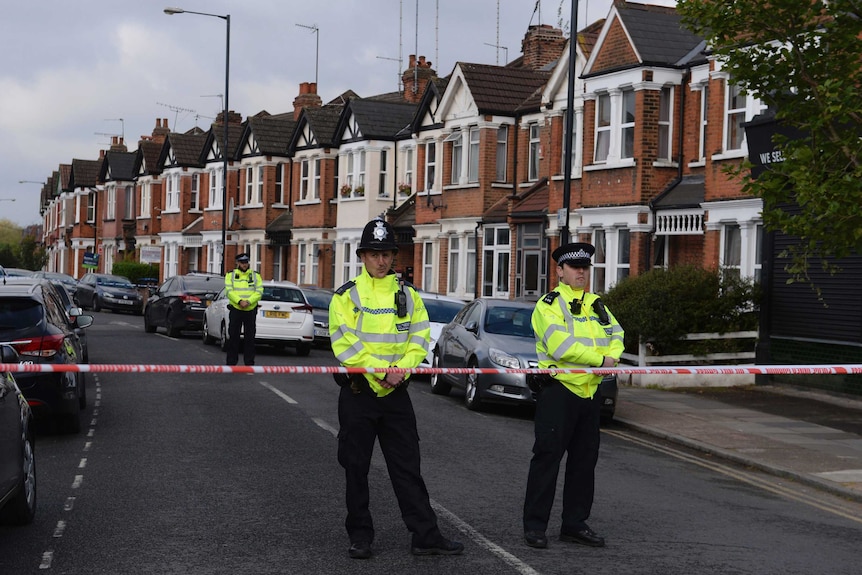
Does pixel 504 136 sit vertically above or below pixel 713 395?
above

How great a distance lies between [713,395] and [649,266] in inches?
351

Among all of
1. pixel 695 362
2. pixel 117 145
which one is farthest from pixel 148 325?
pixel 117 145

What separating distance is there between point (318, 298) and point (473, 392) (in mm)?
13580

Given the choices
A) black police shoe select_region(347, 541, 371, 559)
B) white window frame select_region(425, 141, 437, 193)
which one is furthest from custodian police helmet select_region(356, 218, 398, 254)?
white window frame select_region(425, 141, 437, 193)

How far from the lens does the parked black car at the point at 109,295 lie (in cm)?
4647

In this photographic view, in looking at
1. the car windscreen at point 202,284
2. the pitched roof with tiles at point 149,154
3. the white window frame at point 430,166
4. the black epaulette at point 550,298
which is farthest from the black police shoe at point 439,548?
the pitched roof with tiles at point 149,154

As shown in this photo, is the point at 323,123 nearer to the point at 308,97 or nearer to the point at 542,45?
the point at 308,97

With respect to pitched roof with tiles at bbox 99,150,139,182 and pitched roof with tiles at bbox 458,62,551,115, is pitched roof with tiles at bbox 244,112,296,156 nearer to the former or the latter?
pitched roof with tiles at bbox 458,62,551,115

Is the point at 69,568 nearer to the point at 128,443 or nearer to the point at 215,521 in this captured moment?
the point at 215,521

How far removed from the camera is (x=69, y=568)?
6.78m

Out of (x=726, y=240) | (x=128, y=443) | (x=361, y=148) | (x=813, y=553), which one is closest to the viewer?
(x=813, y=553)

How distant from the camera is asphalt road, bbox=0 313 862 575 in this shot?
714 cm

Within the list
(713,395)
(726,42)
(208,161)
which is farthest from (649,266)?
(208,161)

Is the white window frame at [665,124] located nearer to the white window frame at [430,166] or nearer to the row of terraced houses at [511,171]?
the row of terraced houses at [511,171]
